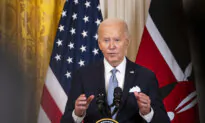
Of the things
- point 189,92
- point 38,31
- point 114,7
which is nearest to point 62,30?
point 38,31

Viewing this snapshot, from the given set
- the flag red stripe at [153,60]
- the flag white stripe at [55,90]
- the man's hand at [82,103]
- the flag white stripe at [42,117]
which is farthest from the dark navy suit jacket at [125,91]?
the flag white stripe at [42,117]

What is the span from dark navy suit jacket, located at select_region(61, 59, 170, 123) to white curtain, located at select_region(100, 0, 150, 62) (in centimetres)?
138

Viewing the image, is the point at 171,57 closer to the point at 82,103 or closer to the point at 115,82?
the point at 115,82

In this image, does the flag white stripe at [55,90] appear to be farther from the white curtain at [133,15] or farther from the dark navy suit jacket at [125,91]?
the dark navy suit jacket at [125,91]

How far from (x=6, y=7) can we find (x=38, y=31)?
402mm

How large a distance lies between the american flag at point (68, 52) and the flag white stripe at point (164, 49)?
1.58ft

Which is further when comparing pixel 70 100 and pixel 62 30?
pixel 62 30

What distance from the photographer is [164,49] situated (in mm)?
2797

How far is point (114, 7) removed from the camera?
3.13 meters

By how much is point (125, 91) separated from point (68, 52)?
4.58ft

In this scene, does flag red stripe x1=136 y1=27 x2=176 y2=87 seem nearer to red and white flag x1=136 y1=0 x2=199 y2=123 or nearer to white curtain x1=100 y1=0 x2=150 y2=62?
red and white flag x1=136 y1=0 x2=199 y2=123

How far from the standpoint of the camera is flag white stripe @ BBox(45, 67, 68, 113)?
2918mm

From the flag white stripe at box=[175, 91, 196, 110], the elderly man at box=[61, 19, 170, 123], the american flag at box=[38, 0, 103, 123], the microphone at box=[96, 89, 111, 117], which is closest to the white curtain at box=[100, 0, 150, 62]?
the american flag at box=[38, 0, 103, 123]

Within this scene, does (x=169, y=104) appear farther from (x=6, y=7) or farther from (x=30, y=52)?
(x=6, y=7)
